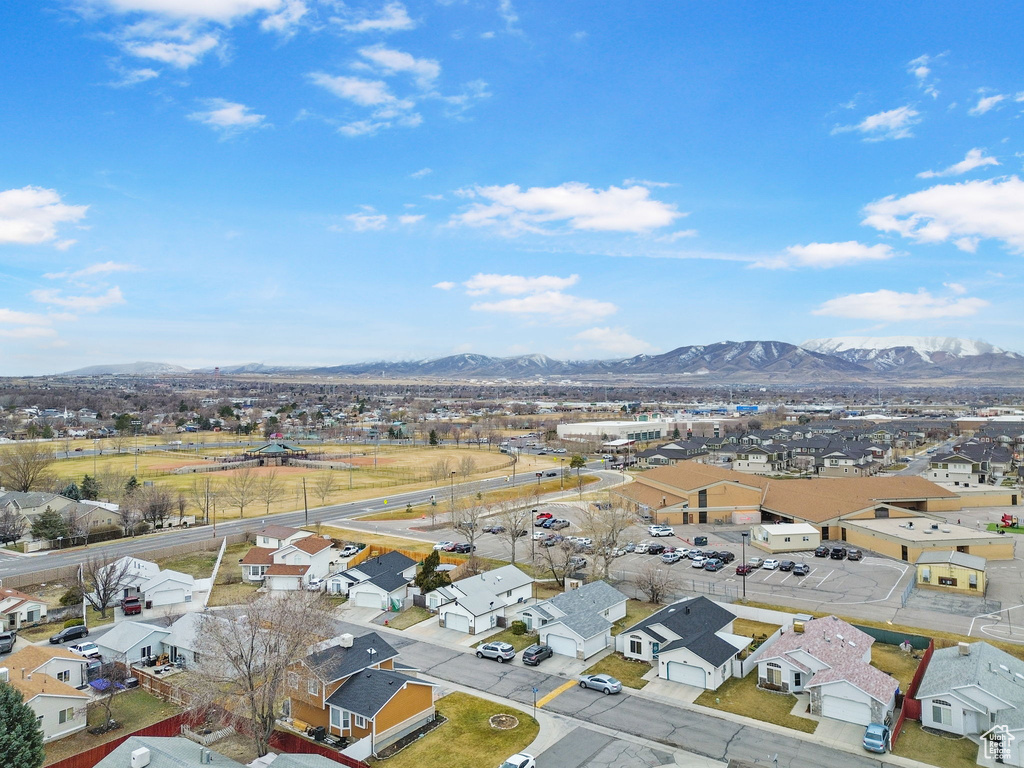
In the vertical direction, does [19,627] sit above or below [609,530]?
below

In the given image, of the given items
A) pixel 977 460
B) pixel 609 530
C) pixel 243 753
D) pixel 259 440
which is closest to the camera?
pixel 243 753

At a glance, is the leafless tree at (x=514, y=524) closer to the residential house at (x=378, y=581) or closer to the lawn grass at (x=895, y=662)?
the residential house at (x=378, y=581)

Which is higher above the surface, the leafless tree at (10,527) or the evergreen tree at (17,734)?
the evergreen tree at (17,734)

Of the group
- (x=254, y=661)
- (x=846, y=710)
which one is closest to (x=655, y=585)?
(x=846, y=710)

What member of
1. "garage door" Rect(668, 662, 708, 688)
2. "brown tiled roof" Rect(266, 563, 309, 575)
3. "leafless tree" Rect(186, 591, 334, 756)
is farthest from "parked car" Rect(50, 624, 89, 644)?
"garage door" Rect(668, 662, 708, 688)

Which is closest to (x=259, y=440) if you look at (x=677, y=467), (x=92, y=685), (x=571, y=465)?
(x=571, y=465)

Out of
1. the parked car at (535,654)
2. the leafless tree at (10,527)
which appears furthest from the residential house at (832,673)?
the leafless tree at (10,527)

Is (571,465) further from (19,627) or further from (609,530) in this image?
(19,627)

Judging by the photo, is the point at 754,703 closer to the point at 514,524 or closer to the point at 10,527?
the point at 514,524
